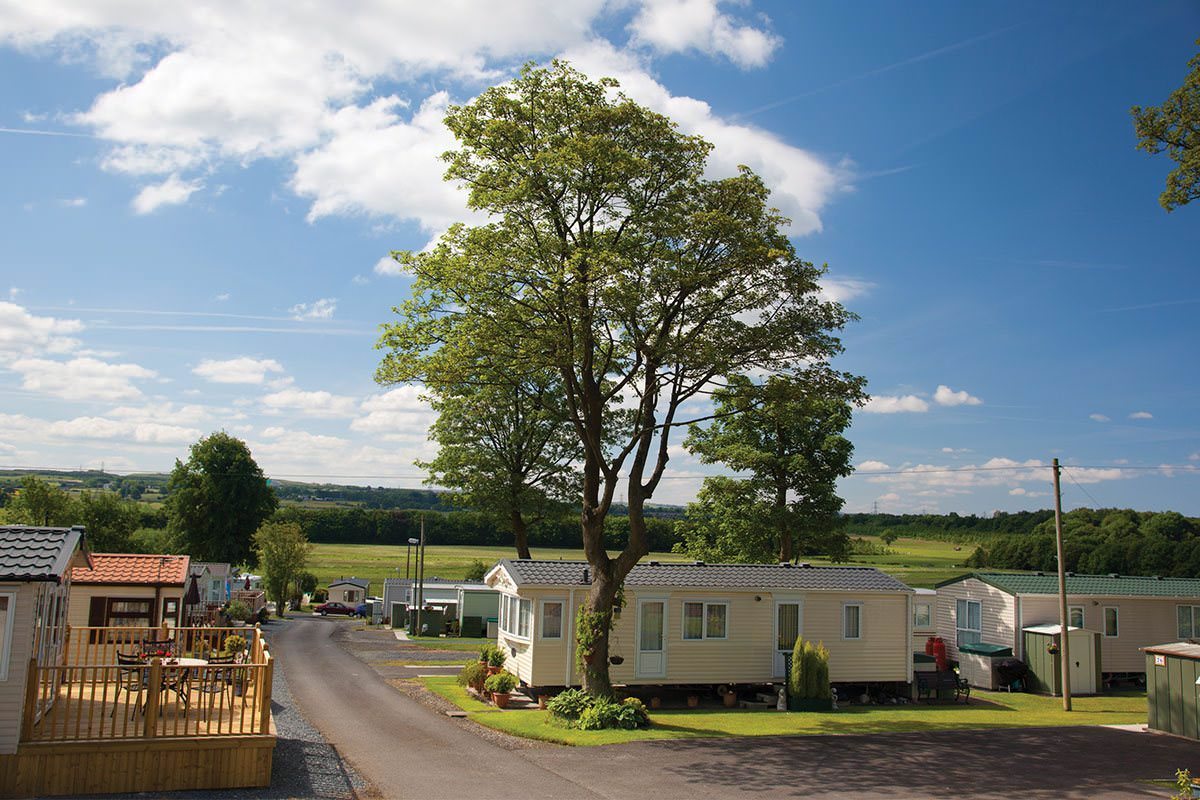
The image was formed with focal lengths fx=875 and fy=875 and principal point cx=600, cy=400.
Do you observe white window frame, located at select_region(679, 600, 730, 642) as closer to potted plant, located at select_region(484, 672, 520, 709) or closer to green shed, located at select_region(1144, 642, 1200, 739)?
potted plant, located at select_region(484, 672, 520, 709)

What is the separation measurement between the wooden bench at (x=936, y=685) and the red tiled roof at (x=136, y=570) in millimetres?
22481

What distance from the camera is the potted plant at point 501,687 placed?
22500 mm

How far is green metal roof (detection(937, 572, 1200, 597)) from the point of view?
3143cm

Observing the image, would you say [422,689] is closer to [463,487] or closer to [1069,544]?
[463,487]

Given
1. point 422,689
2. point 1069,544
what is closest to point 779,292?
point 422,689

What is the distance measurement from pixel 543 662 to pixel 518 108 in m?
14.2

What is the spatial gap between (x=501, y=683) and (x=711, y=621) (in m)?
6.52

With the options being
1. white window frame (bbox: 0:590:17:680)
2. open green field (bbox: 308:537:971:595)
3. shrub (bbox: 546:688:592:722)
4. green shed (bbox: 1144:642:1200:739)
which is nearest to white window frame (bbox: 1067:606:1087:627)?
green shed (bbox: 1144:642:1200:739)

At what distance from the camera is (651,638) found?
24828 mm

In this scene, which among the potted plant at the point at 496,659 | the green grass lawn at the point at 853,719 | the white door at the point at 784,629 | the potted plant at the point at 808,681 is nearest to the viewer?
the green grass lawn at the point at 853,719

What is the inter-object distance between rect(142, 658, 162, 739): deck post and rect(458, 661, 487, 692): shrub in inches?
475

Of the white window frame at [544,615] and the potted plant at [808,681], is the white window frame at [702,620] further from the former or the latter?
the white window frame at [544,615]

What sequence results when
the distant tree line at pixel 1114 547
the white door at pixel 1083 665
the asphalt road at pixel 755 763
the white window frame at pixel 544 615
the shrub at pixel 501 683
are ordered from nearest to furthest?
the asphalt road at pixel 755 763 < the shrub at pixel 501 683 < the white window frame at pixel 544 615 < the white door at pixel 1083 665 < the distant tree line at pixel 1114 547

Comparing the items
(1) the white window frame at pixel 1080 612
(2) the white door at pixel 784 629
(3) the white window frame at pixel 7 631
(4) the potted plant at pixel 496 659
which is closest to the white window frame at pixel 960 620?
(1) the white window frame at pixel 1080 612
